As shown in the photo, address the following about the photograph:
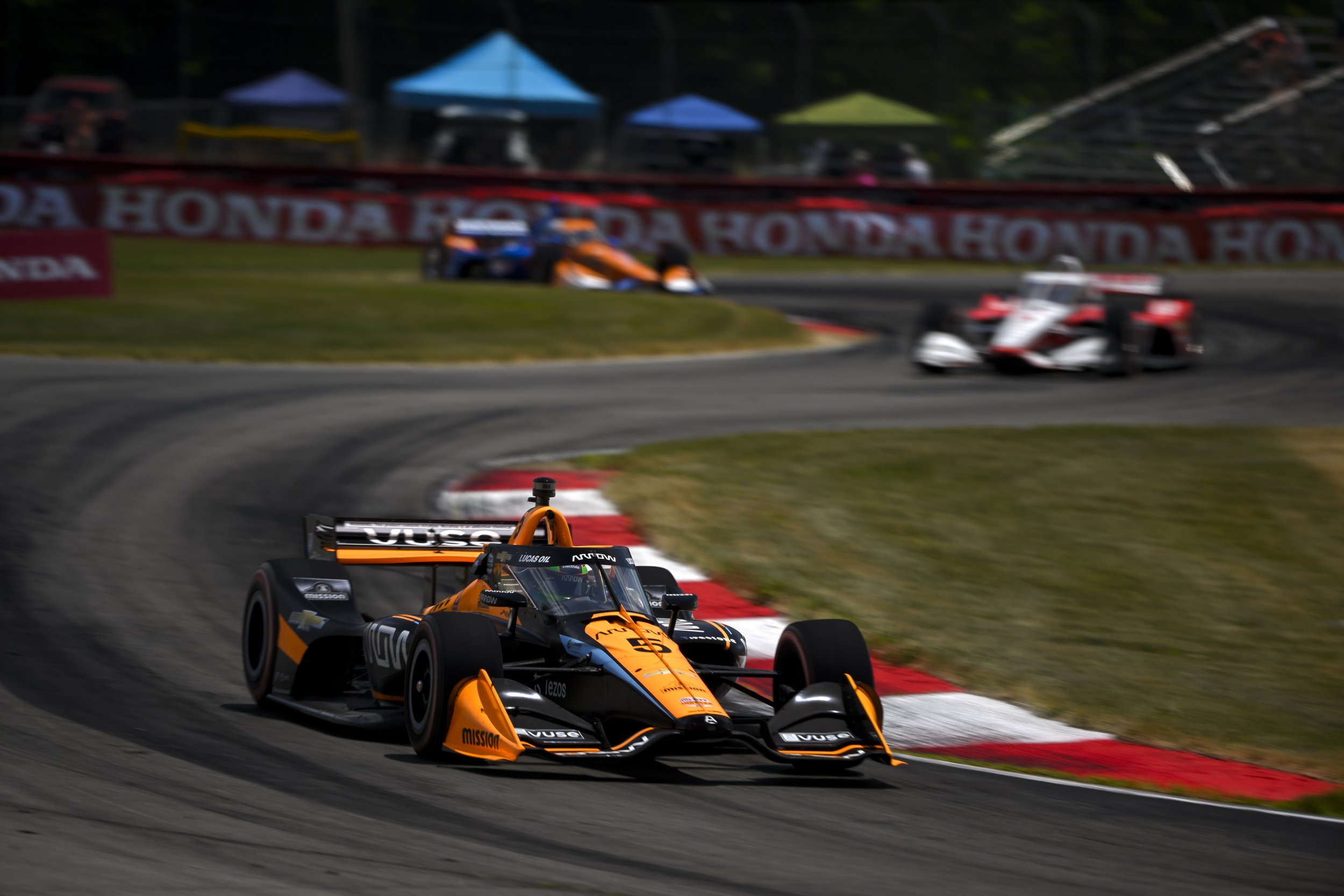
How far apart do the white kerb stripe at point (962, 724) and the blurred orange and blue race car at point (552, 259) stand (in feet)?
66.4

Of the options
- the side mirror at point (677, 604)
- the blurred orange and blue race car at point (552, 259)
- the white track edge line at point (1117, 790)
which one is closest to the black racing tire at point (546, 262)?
the blurred orange and blue race car at point (552, 259)

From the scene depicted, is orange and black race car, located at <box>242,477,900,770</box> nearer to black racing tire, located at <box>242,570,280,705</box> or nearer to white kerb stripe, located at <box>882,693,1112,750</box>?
black racing tire, located at <box>242,570,280,705</box>

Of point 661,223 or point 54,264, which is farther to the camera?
point 661,223

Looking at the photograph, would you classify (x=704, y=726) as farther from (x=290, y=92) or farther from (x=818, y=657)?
(x=290, y=92)

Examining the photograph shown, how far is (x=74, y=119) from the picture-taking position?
119 ft

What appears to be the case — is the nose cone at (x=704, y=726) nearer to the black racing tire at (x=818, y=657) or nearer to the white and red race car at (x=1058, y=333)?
the black racing tire at (x=818, y=657)

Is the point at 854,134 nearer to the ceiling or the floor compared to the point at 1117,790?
nearer to the ceiling

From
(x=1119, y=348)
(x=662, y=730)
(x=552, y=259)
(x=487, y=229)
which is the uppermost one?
(x=487, y=229)

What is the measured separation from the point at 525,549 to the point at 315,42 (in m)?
32.3

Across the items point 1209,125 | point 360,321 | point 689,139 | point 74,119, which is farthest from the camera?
point 1209,125

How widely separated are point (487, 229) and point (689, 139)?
325 inches

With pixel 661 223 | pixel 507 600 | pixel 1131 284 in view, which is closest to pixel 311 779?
pixel 507 600

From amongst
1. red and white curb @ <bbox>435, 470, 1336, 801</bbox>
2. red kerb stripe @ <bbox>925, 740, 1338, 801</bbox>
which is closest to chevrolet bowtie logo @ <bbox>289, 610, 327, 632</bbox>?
red and white curb @ <bbox>435, 470, 1336, 801</bbox>

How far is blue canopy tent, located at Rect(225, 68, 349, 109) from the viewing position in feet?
122
